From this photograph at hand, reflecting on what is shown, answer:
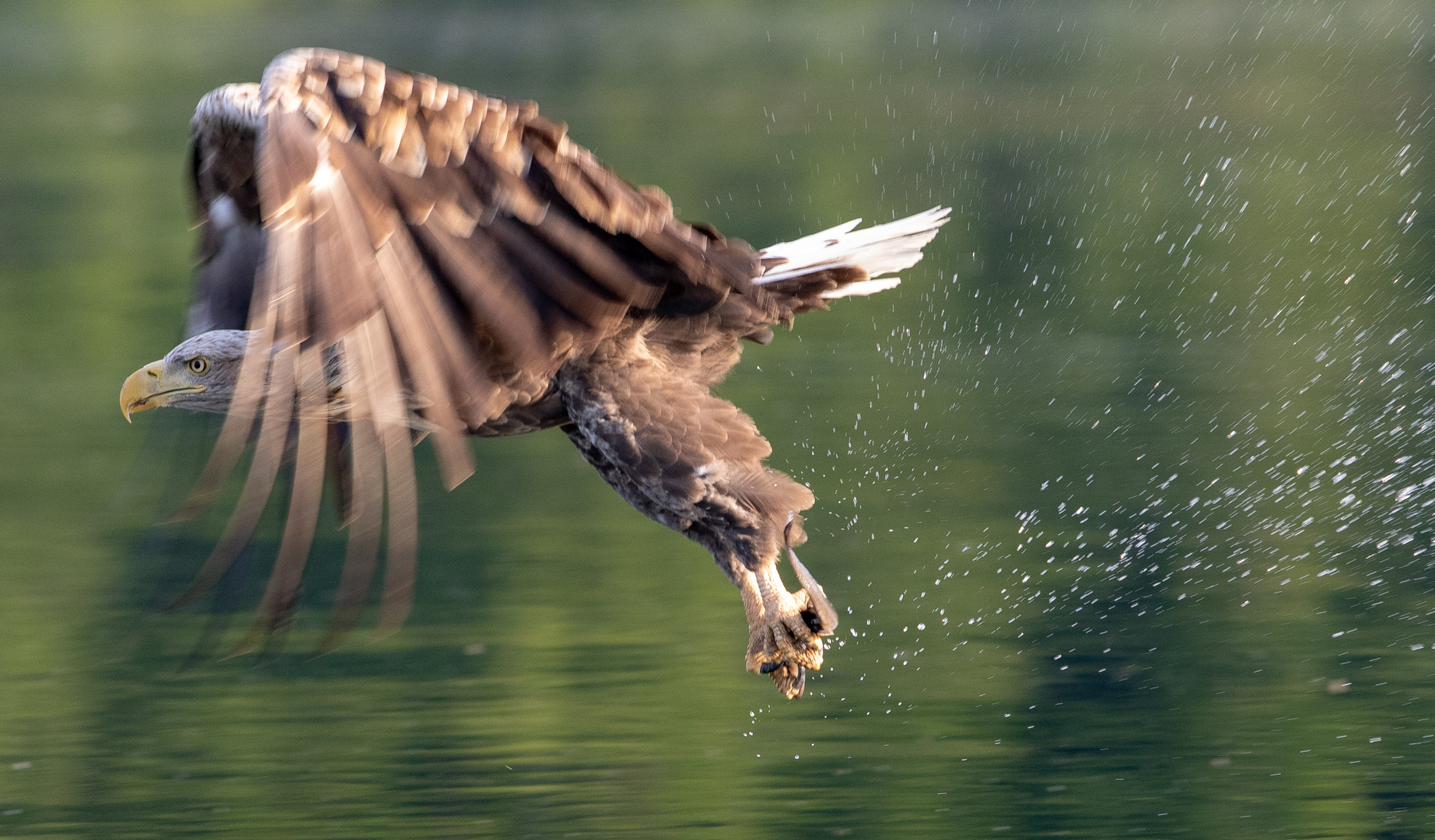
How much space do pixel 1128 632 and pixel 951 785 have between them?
1534 millimetres

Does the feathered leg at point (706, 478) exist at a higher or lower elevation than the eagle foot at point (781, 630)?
higher

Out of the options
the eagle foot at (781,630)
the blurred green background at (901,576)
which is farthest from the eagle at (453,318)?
the blurred green background at (901,576)

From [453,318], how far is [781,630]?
3.95 ft

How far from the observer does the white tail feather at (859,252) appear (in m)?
5.15

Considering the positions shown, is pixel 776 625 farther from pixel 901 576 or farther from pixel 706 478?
pixel 901 576

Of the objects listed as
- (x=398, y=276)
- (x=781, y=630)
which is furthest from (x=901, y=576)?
(x=398, y=276)

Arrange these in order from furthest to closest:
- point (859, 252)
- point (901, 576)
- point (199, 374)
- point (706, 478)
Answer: point (901, 576) < point (859, 252) < point (199, 374) < point (706, 478)

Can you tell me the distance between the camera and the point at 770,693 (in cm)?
638

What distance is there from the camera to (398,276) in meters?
3.99

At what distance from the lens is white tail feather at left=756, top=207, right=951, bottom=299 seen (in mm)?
5152

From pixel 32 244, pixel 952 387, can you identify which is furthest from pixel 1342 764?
pixel 32 244

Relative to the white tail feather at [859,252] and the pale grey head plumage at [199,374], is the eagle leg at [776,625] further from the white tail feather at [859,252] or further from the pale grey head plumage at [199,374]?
the pale grey head plumage at [199,374]

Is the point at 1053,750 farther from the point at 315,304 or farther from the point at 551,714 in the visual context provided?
the point at 315,304

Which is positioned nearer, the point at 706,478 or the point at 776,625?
the point at 706,478
